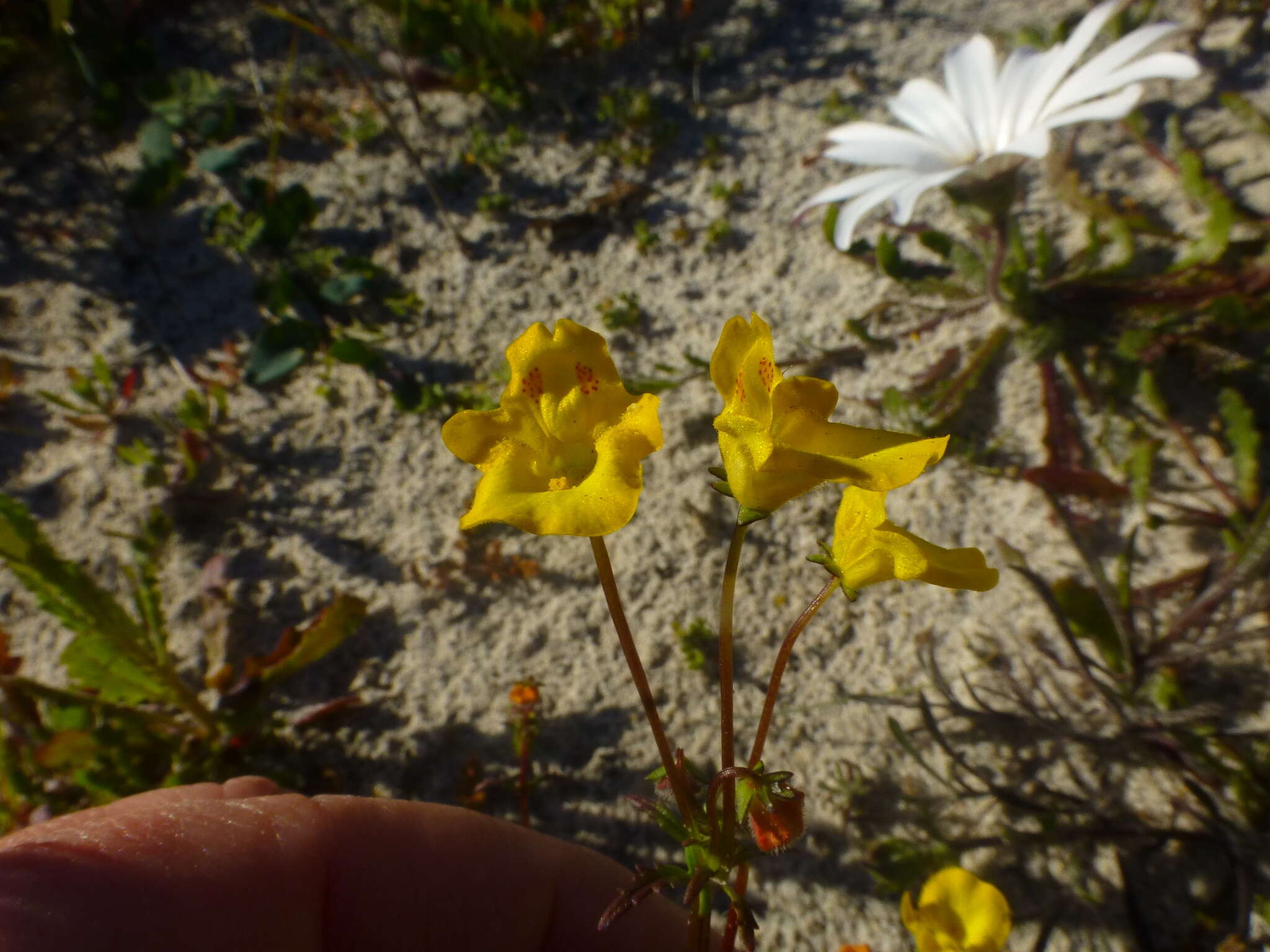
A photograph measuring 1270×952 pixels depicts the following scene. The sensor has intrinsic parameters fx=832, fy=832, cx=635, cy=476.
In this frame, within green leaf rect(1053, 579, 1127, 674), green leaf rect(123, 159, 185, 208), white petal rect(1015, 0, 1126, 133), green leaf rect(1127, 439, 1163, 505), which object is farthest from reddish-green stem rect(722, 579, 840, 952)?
green leaf rect(123, 159, 185, 208)

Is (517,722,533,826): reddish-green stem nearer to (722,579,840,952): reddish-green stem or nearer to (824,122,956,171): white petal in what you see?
(722,579,840,952): reddish-green stem

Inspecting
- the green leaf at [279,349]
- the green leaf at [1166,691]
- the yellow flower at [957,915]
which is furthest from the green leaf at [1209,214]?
the green leaf at [279,349]

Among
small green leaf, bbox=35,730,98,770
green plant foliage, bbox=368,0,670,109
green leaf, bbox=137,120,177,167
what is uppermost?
green plant foliage, bbox=368,0,670,109

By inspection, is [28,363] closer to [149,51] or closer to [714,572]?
[149,51]

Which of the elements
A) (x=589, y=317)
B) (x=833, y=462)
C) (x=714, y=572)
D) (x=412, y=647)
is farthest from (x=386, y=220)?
(x=833, y=462)

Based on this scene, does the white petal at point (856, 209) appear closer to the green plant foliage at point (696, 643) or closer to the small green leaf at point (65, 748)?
the green plant foliage at point (696, 643)

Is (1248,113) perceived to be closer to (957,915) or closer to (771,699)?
(957,915)

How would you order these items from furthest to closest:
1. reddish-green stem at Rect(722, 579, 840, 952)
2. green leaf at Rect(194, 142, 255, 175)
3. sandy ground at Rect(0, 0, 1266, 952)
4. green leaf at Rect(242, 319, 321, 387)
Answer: green leaf at Rect(194, 142, 255, 175), green leaf at Rect(242, 319, 321, 387), sandy ground at Rect(0, 0, 1266, 952), reddish-green stem at Rect(722, 579, 840, 952)
